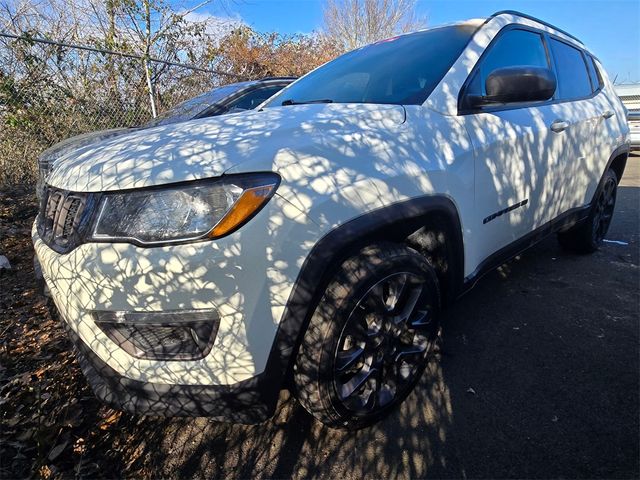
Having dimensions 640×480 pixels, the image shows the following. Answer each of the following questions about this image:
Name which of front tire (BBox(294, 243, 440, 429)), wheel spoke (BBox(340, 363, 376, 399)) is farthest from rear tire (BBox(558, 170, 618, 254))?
wheel spoke (BBox(340, 363, 376, 399))

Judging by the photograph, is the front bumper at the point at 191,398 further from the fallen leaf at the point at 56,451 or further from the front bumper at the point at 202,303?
the fallen leaf at the point at 56,451

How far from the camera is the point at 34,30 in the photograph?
583cm

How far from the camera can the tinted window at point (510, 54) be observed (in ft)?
7.41

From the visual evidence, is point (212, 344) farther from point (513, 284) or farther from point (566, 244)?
point (566, 244)

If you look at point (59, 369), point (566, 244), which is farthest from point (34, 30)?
point (566, 244)

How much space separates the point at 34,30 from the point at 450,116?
6676mm

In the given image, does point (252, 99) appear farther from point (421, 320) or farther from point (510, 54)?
point (421, 320)

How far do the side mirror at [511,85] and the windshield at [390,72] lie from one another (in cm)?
25

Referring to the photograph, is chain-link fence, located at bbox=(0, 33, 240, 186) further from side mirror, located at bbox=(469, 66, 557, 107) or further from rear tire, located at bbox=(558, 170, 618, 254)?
rear tire, located at bbox=(558, 170, 618, 254)

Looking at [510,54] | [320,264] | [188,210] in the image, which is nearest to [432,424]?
[320,264]

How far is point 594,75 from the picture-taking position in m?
3.59

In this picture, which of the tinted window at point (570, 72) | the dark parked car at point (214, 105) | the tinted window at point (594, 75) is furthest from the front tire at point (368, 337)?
the dark parked car at point (214, 105)

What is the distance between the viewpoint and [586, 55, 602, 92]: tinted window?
352cm

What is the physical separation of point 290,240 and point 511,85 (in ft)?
5.08
